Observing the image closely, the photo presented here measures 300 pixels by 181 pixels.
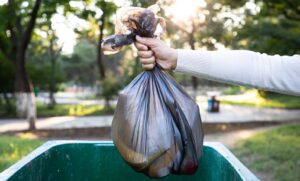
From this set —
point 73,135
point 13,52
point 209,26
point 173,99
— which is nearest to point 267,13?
point 209,26

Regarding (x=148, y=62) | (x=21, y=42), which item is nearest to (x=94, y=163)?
(x=148, y=62)

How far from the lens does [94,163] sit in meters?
2.94

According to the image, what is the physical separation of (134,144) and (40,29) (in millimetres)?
19396

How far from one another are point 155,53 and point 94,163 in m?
1.29

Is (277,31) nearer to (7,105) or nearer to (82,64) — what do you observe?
(7,105)

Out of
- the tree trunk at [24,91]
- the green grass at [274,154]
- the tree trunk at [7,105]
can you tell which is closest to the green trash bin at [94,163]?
the green grass at [274,154]

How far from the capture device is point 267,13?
15.0m

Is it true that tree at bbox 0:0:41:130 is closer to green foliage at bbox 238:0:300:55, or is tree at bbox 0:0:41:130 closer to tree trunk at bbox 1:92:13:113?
tree trunk at bbox 1:92:13:113

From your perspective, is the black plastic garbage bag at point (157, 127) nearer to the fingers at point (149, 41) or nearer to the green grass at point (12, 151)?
the fingers at point (149, 41)

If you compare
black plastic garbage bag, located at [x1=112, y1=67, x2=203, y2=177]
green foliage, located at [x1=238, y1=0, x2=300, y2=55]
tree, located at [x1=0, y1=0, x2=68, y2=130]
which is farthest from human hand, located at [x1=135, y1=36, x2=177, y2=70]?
green foliage, located at [x1=238, y1=0, x2=300, y2=55]

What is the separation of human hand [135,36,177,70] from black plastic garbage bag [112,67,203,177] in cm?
17

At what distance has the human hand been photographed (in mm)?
1877

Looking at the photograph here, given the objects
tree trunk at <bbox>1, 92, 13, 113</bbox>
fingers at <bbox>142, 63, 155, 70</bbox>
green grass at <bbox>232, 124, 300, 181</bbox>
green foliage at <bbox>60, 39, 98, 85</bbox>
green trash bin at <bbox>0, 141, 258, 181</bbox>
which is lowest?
green foliage at <bbox>60, 39, 98, 85</bbox>

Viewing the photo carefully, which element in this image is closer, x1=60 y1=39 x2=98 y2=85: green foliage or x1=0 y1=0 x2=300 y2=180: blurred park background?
x1=0 y1=0 x2=300 y2=180: blurred park background
